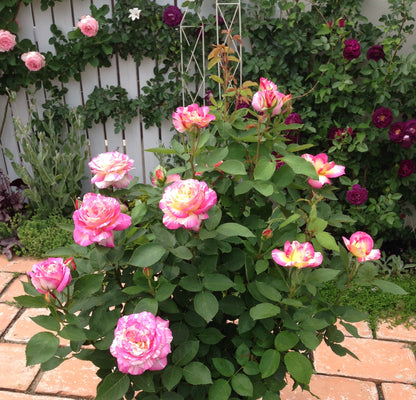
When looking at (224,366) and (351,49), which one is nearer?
(224,366)

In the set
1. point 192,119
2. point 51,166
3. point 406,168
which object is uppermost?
point 192,119

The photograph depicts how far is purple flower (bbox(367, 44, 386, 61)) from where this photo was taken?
2764 millimetres

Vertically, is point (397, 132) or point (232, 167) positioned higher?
point (232, 167)

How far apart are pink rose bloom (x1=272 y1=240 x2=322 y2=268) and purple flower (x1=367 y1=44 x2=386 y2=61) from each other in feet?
6.70

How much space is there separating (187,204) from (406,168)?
2.25 m

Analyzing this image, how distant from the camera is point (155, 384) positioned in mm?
1194

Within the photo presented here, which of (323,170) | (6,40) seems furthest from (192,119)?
(6,40)

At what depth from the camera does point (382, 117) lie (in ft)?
9.15

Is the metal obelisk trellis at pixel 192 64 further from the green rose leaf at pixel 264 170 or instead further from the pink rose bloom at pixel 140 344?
the pink rose bloom at pixel 140 344

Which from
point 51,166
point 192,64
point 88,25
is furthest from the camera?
point 51,166

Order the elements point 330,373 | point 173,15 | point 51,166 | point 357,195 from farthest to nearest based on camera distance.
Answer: point 51,166, point 173,15, point 357,195, point 330,373

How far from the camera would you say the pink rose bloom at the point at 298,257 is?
1073 mm

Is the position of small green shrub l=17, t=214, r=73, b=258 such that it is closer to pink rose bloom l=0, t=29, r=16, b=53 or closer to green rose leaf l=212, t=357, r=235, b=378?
pink rose bloom l=0, t=29, r=16, b=53

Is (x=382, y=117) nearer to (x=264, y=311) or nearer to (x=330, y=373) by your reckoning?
(x=330, y=373)
